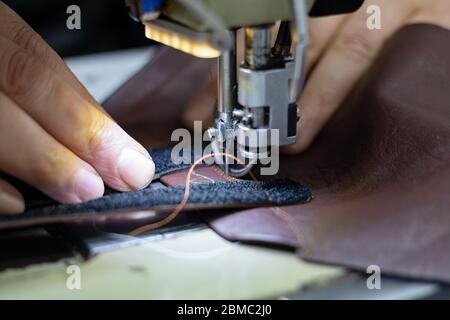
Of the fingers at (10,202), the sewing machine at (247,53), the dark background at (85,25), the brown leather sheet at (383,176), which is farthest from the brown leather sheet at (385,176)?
the dark background at (85,25)

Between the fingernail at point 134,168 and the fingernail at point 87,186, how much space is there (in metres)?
0.04

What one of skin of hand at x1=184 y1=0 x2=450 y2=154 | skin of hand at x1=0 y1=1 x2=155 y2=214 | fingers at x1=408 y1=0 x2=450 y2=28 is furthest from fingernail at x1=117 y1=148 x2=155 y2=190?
fingers at x1=408 y1=0 x2=450 y2=28

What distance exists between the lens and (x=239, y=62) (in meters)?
0.98

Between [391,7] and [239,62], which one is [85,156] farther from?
[391,7]

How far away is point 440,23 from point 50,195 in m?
0.80

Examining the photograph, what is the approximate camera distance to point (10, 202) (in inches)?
32.7

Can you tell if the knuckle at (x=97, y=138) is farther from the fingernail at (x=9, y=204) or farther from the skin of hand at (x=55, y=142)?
the fingernail at (x=9, y=204)

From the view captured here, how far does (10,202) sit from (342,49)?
719 millimetres

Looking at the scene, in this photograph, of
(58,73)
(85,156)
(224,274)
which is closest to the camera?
(224,274)

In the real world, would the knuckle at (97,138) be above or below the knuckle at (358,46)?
below

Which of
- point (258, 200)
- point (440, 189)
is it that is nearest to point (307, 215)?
point (258, 200)

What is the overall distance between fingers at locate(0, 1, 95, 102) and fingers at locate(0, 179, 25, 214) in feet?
0.70

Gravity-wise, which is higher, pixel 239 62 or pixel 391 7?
pixel 391 7

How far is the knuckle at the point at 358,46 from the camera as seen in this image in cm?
125
